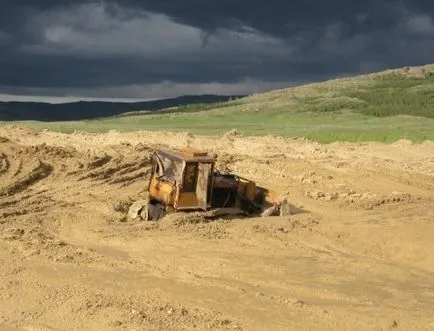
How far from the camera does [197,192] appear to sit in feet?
54.3

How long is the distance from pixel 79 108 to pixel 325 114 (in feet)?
235

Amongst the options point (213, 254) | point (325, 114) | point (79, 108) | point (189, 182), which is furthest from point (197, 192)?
point (79, 108)

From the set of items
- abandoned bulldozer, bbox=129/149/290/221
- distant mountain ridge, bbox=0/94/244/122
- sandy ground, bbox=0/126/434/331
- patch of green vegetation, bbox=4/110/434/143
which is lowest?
distant mountain ridge, bbox=0/94/244/122

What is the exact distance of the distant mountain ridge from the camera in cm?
11400

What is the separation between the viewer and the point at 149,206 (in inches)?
680

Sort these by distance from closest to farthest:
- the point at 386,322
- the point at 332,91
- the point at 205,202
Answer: the point at 386,322
the point at 205,202
the point at 332,91

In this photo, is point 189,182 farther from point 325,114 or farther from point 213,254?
point 325,114

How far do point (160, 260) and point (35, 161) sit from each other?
11955mm

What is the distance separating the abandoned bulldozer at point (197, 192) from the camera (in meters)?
16.5

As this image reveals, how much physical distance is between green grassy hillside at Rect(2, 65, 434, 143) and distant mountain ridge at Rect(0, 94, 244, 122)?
26344 millimetres

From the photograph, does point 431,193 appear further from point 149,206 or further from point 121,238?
point 121,238

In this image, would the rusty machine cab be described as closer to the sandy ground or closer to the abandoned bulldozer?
the abandoned bulldozer

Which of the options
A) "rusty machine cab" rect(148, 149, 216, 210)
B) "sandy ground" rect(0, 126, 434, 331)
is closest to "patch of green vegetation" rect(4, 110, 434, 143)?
"sandy ground" rect(0, 126, 434, 331)

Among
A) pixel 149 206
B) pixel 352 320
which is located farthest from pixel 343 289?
pixel 149 206
